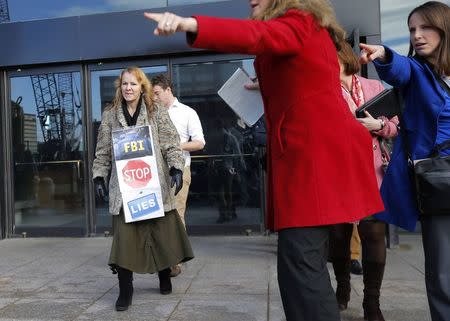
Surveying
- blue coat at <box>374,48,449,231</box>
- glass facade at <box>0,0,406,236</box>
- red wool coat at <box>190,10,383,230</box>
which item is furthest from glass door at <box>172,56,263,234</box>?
red wool coat at <box>190,10,383,230</box>

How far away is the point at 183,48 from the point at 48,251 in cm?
321

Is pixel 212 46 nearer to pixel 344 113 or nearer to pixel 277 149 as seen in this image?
pixel 277 149

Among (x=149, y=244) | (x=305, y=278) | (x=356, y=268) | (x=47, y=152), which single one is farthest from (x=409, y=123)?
(x=47, y=152)

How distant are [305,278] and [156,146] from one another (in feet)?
7.04

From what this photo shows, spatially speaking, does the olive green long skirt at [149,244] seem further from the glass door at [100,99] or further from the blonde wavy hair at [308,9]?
the glass door at [100,99]

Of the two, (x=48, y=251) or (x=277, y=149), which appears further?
(x=48, y=251)

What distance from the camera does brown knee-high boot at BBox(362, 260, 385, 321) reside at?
314cm

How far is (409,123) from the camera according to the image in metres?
2.45

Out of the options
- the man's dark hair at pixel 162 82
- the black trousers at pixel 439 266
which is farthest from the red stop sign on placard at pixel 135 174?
the black trousers at pixel 439 266

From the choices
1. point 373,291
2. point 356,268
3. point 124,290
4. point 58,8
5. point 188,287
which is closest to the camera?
point 373,291

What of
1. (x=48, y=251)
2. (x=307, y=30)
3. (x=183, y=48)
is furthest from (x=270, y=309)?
(x=183, y=48)

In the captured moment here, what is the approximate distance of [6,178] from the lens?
740 cm

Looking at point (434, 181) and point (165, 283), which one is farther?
point (165, 283)

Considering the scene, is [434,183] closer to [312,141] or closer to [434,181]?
[434,181]
